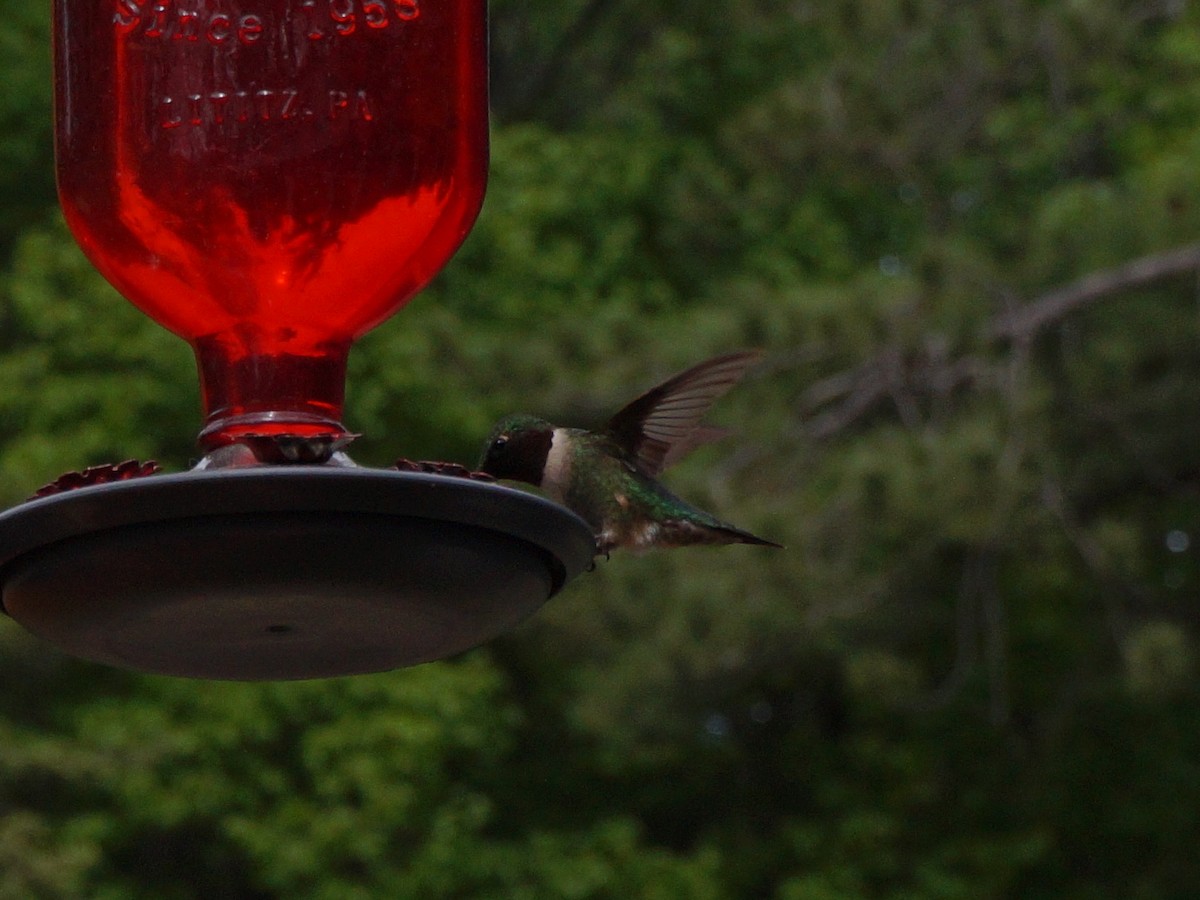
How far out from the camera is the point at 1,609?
2154 millimetres

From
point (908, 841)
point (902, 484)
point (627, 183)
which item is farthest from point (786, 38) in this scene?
point (902, 484)

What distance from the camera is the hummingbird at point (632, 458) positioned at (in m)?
2.79

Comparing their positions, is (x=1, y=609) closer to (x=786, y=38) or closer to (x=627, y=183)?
(x=627, y=183)

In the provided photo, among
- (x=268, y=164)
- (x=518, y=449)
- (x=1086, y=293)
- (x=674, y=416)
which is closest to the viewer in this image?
(x=268, y=164)

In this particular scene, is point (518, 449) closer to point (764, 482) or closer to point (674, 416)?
point (674, 416)

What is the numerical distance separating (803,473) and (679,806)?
4753 mm

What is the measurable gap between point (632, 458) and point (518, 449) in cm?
31

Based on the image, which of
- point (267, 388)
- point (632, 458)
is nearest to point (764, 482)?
point (632, 458)

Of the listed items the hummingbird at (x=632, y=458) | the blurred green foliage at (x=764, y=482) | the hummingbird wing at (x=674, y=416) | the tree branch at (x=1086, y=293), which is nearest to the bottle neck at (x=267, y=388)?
the hummingbird at (x=632, y=458)

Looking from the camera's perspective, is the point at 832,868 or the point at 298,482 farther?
the point at 832,868

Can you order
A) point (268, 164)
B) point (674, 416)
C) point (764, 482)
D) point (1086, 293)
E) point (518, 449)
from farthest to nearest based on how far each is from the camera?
1. point (1086, 293)
2. point (764, 482)
3. point (674, 416)
4. point (518, 449)
5. point (268, 164)

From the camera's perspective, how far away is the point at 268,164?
2.28 meters

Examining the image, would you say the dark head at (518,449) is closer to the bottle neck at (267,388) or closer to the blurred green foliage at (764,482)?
the bottle neck at (267,388)

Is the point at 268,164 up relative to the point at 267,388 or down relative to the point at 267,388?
up
